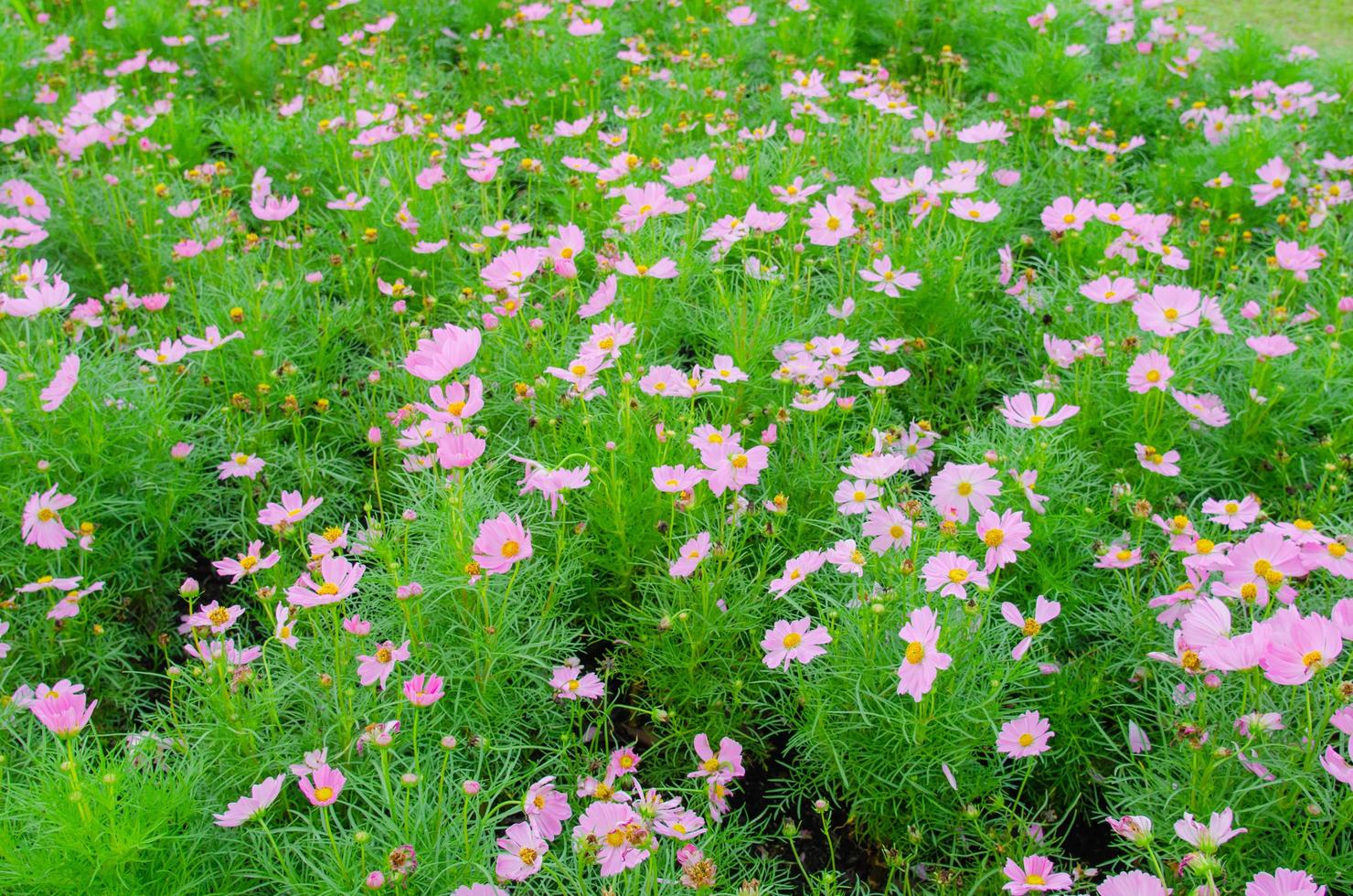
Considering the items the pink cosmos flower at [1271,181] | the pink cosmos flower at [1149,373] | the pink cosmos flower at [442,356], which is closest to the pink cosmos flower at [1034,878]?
the pink cosmos flower at [1149,373]

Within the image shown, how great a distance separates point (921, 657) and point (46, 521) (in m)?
1.50

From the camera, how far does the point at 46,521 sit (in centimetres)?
187

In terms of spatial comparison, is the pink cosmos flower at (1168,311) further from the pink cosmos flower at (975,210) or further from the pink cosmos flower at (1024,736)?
the pink cosmos flower at (1024,736)

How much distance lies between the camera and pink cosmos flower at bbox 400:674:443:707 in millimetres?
1345

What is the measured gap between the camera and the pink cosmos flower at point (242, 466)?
2066 mm

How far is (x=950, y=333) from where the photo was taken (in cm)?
254

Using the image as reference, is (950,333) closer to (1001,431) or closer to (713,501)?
(1001,431)

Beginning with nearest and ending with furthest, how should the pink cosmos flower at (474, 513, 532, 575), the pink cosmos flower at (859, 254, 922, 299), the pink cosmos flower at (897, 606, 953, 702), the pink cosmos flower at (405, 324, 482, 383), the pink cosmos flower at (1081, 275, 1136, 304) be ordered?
1. the pink cosmos flower at (897, 606, 953, 702)
2. the pink cosmos flower at (474, 513, 532, 575)
3. the pink cosmos flower at (405, 324, 482, 383)
4. the pink cosmos flower at (1081, 275, 1136, 304)
5. the pink cosmos flower at (859, 254, 922, 299)

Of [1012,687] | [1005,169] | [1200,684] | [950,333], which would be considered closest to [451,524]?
[1012,687]

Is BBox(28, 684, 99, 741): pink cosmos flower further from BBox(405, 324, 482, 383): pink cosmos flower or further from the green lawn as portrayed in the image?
the green lawn

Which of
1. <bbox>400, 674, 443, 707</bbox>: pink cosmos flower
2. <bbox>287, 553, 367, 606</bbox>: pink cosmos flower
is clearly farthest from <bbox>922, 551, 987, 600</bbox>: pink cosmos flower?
<bbox>287, 553, 367, 606</bbox>: pink cosmos flower

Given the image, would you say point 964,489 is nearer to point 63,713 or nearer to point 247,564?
point 247,564

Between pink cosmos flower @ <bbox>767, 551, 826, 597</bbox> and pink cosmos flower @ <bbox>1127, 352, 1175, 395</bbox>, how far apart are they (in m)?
0.82

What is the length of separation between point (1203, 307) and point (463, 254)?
5.80 feet
